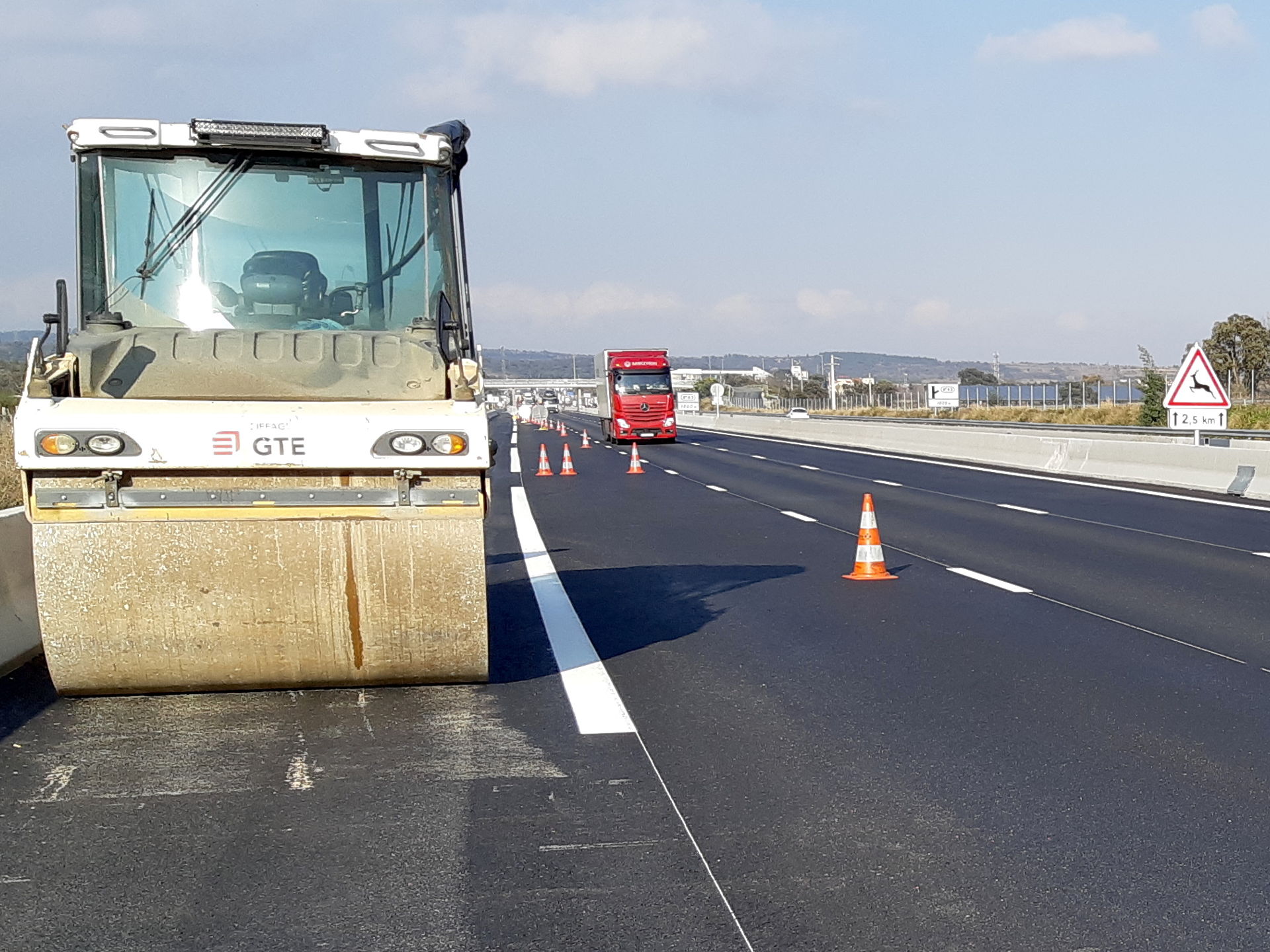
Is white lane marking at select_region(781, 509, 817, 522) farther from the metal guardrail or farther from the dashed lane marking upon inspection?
the metal guardrail

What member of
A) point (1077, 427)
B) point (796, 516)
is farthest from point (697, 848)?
point (1077, 427)

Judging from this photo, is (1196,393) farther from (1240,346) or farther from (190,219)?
(1240,346)

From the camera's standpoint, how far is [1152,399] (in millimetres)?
64375

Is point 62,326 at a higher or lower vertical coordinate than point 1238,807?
higher

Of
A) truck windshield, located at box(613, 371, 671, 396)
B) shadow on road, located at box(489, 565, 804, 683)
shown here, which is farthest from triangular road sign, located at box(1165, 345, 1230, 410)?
truck windshield, located at box(613, 371, 671, 396)

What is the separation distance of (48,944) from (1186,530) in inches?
614

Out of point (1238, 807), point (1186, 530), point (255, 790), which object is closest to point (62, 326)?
point (255, 790)

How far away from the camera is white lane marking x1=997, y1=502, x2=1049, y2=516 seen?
20516 millimetres

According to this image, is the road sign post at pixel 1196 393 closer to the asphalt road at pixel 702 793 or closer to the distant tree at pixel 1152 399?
the asphalt road at pixel 702 793

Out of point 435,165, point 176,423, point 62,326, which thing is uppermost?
point 435,165

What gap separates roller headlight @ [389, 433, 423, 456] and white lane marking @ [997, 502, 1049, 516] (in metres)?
14.9

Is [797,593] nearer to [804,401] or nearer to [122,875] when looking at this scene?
[122,875]

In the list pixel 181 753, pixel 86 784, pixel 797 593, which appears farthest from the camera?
pixel 797 593

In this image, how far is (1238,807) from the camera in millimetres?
5613
